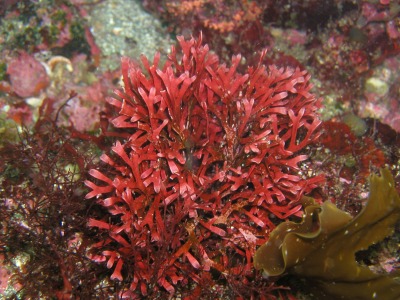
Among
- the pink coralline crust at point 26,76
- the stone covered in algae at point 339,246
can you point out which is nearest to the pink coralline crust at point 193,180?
the stone covered in algae at point 339,246

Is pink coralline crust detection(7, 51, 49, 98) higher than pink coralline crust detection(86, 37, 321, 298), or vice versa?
pink coralline crust detection(86, 37, 321, 298)

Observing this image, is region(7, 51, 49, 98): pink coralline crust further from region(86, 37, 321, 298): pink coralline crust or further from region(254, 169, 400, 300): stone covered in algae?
region(254, 169, 400, 300): stone covered in algae

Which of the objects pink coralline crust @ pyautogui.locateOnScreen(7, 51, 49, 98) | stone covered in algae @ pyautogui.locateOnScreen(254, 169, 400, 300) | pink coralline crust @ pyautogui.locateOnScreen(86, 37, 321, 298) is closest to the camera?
stone covered in algae @ pyautogui.locateOnScreen(254, 169, 400, 300)

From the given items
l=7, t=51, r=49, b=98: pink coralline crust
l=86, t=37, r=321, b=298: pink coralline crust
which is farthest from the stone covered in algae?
l=7, t=51, r=49, b=98: pink coralline crust

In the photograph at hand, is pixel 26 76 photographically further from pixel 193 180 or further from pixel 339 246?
pixel 339 246

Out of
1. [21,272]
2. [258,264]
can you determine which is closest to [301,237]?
[258,264]

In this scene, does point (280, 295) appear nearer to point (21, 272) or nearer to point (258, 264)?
point (258, 264)
